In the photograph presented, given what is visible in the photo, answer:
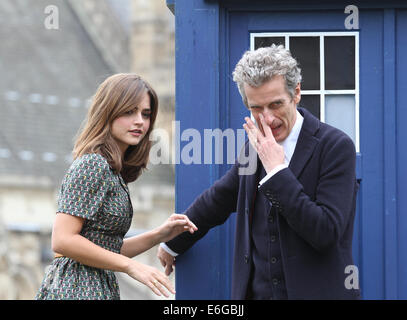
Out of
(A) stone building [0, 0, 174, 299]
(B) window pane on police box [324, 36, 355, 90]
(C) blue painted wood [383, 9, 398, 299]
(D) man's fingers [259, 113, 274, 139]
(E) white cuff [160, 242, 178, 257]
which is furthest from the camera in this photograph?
(A) stone building [0, 0, 174, 299]

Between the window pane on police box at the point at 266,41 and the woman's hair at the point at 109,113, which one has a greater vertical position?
the window pane on police box at the point at 266,41

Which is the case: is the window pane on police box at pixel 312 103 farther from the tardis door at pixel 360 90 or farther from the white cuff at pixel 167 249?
the white cuff at pixel 167 249

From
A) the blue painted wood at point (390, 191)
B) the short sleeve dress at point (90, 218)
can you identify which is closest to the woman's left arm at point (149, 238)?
the short sleeve dress at point (90, 218)

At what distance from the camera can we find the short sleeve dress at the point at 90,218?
4355 millimetres

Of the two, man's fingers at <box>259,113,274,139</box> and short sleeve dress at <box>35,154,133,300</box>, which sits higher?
man's fingers at <box>259,113,274,139</box>

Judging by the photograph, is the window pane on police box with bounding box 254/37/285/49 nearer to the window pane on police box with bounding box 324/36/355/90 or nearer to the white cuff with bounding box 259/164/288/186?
the window pane on police box with bounding box 324/36/355/90

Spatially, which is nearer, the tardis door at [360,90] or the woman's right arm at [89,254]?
the woman's right arm at [89,254]

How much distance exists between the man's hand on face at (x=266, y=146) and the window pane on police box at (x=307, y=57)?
3.47ft

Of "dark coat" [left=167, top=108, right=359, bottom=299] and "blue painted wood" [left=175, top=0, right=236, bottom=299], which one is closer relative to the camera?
"dark coat" [left=167, top=108, right=359, bottom=299]

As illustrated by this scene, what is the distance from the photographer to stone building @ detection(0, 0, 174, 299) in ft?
79.8

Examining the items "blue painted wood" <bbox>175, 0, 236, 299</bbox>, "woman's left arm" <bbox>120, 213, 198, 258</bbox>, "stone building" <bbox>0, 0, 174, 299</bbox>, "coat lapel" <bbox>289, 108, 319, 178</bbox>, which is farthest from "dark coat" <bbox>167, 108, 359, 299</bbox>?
"stone building" <bbox>0, 0, 174, 299</bbox>

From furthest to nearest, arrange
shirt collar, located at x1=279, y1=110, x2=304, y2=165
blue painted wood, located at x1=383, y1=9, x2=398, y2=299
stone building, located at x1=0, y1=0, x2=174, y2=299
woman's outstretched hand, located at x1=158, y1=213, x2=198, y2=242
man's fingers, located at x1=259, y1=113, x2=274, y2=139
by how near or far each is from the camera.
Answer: stone building, located at x1=0, y1=0, x2=174, y2=299
blue painted wood, located at x1=383, y1=9, x2=398, y2=299
woman's outstretched hand, located at x1=158, y1=213, x2=198, y2=242
shirt collar, located at x1=279, y1=110, x2=304, y2=165
man's fingers, located at x1=259, y1=113, x2=274, y2=139
